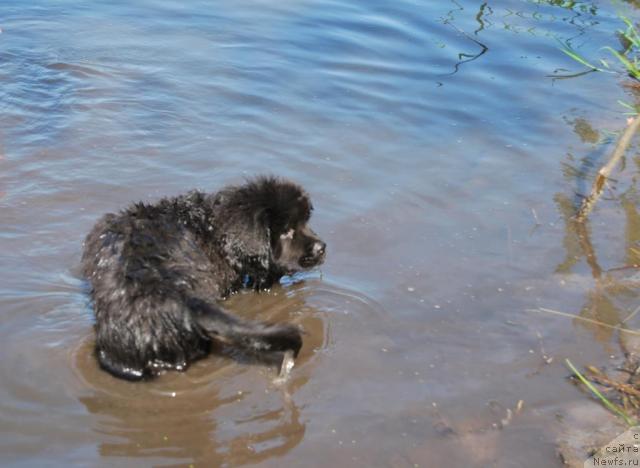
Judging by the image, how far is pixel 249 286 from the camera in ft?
17.7

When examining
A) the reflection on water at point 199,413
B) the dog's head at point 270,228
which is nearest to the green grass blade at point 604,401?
the reflection on water at point 199,413

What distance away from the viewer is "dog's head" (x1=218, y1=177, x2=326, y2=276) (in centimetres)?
522

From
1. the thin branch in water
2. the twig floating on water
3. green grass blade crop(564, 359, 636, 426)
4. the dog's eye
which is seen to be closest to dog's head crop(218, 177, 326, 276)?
the dog's eye

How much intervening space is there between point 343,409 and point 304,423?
24 centimetres

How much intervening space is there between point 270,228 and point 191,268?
0.79m

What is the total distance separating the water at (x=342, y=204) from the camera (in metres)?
4.09

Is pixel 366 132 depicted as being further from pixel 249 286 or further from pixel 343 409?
pixel 343 409

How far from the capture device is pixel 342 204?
6.28 meters

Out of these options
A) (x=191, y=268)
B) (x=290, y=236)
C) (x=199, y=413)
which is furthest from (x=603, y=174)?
(x=199, y=413)

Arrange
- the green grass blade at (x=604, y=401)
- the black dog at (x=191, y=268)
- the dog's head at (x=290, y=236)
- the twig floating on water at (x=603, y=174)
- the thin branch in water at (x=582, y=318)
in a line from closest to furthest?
the green grass blade at (x=604, y=401) → the black dog at (x=191, y=268) → the thin branch in water at (x=582, y=318) → the dog's head at (x=290, y=236) → the twig floating on water at (x=603, y=174)

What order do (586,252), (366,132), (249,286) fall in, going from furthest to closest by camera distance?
(366,132), (586,252), (249,286)

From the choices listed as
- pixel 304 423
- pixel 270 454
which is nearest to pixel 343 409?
pixel 304 423

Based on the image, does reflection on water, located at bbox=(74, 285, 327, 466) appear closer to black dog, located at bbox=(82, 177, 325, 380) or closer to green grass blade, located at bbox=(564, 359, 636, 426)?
black dog, located at bbox=(82, 177, 325, 380)

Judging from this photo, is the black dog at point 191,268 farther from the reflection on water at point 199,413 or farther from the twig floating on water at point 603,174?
the twig floating on water at point 603,174
